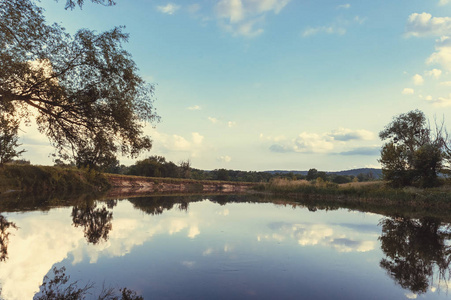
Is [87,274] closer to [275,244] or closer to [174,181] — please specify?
[275,244]

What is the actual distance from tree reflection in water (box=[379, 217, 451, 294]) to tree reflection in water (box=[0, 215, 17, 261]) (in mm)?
9376

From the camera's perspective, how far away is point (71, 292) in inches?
182

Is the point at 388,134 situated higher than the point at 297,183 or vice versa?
the point at 388,134

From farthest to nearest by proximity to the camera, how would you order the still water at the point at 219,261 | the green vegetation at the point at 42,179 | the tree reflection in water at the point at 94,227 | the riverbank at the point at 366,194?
1. the green vegetation at the point at 42,179
2. the riverbank at the point at 366,194
3. the tree reflection in water at the point at 94,227
4. the still water at the point at 219,261

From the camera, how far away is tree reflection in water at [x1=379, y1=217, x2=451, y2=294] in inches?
234

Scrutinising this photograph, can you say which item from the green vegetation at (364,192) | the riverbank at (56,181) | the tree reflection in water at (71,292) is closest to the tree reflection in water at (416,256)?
the tree reflection in water at (71,292)

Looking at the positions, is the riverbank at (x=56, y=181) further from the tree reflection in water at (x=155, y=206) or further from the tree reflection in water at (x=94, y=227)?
the tree reflection in water at (x=94, y=227)

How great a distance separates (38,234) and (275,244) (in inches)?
314

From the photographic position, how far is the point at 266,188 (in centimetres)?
4391

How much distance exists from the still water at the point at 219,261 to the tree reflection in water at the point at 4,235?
0.03 metres

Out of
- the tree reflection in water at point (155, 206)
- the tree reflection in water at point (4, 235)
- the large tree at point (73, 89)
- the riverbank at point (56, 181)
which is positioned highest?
the large tree at point (73, 89)

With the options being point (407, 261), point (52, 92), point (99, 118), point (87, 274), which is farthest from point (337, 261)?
point (52, 92)

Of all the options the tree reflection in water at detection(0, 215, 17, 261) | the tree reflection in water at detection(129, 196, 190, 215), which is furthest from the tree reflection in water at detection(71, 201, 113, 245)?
the tree reflection in water at detection(129, 196, 190, 215)

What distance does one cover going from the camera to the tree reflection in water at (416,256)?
5942mm
